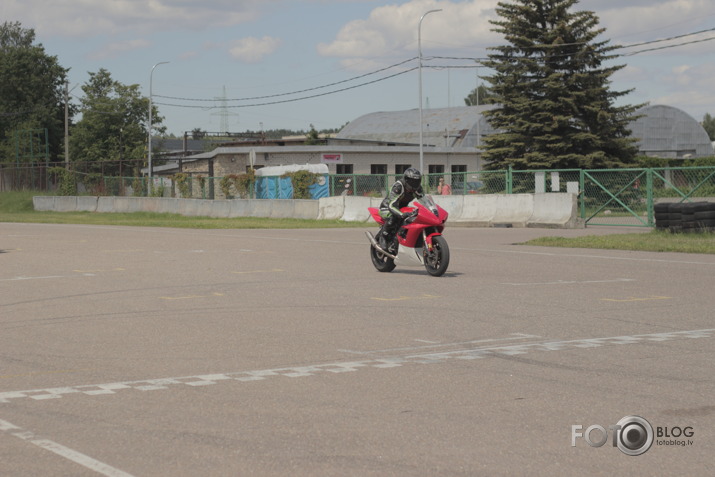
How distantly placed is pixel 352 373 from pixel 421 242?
27.4ft

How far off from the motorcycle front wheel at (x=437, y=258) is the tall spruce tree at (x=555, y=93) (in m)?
34.1

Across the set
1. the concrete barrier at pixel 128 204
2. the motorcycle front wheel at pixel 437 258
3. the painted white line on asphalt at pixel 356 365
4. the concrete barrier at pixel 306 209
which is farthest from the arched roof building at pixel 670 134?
the painted white line on asphalt at pixel 356 365

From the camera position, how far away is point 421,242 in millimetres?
15930

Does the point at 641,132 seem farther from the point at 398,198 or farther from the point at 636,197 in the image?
the point at 398,198

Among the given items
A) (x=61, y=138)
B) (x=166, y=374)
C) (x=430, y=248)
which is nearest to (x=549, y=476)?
(x=166, y=374)

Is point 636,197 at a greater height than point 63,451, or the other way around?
point 636,197

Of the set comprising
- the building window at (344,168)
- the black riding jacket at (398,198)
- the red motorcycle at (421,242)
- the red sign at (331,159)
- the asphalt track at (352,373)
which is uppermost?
the red sign at (331,159)

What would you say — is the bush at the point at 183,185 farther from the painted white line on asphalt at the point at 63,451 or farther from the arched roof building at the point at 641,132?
the painted white line on asphalt at the point at 63,451

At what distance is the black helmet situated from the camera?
15422 millimetres

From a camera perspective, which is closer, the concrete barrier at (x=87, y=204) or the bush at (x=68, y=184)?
the concrete barrier at (x=87, y=204)

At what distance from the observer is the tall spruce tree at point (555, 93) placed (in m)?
49.1

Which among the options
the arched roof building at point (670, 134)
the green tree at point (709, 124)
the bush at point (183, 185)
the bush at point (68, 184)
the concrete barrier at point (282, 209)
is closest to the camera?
the concrete barrier at point (282, 209)

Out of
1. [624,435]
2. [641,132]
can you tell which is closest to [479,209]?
[624,435]

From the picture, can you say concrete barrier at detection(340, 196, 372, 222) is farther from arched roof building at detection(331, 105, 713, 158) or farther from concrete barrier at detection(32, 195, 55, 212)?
arched roof building at detection(331, 105, 713, 158)
